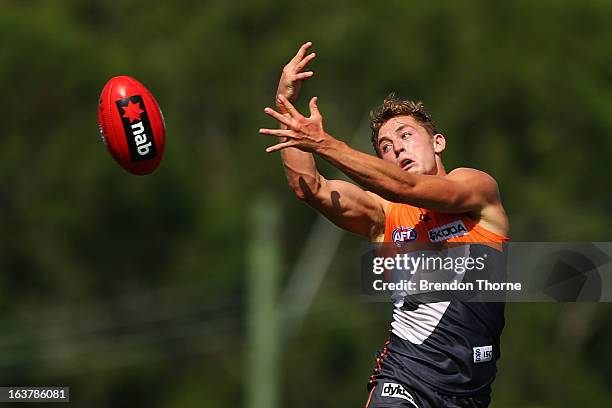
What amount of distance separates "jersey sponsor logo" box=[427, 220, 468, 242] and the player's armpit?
0.46m

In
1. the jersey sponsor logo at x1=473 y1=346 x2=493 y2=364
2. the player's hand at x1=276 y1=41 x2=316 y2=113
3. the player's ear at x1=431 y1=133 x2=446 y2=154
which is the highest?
the player's hand at x1=276 y1=41 x2=316 y2=113

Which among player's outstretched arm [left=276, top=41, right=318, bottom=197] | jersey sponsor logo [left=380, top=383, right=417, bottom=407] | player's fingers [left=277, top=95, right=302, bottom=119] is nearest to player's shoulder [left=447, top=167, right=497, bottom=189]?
player's outstretched arm [left=276, top=41, right=318, bottom=197]

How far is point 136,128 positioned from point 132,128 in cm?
3

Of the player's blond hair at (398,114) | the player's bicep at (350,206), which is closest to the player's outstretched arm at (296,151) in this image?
the player's bicep at (350,206)

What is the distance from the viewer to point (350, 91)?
42.8 metres

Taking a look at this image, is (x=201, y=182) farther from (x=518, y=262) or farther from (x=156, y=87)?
(x=518, y=262)

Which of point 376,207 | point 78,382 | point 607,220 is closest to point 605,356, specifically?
point 607,220

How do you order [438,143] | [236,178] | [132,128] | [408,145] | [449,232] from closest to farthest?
[449,232] → [408,145] → [438,143] → [132,128] → [236,178]

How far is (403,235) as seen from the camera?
9.64 meters

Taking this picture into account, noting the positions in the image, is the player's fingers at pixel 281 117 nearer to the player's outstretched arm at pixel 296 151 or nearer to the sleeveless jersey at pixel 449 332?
the player's outstretched arm at pixel 296 151

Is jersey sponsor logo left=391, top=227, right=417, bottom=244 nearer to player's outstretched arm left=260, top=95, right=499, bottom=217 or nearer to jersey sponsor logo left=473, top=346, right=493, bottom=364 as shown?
player's outstretched arm left=260, top=95, right=499, bottom=217

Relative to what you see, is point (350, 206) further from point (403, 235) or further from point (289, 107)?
point (289, 107)

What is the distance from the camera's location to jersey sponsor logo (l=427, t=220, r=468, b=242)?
950 centimetres

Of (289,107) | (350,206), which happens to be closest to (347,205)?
(350,206)
